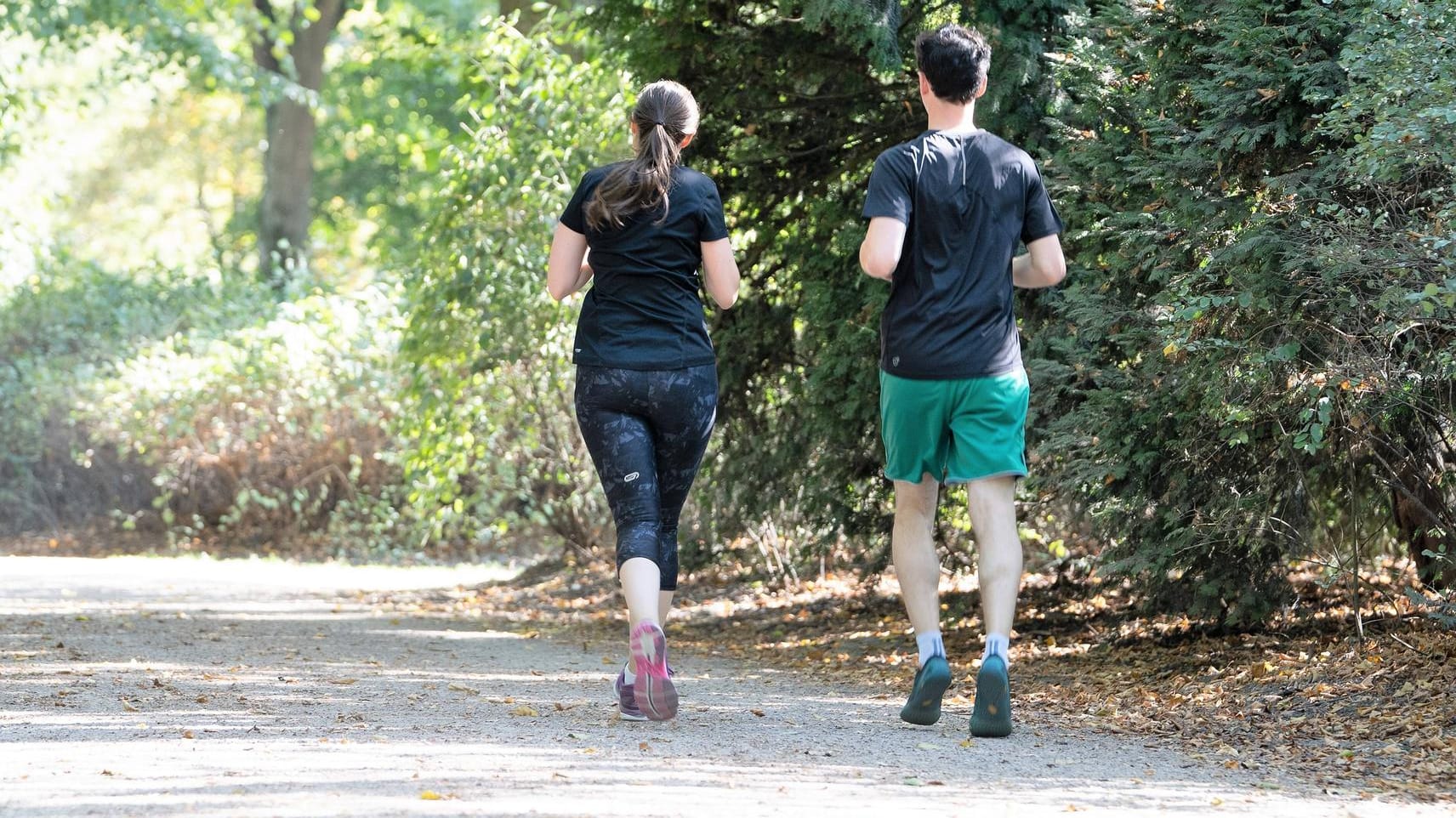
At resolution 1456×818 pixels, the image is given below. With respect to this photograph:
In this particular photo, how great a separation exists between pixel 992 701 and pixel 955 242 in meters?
1.33

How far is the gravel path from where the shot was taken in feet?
11.5

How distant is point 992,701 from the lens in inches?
173

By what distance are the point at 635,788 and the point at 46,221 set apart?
29.3 metres

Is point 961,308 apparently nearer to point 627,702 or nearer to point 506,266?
point 627,702

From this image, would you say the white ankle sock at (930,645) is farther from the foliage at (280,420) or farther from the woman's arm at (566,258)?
the foliage at (280,420)

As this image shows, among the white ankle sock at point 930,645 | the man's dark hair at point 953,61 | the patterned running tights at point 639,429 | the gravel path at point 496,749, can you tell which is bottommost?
the gravel path at point 496,749

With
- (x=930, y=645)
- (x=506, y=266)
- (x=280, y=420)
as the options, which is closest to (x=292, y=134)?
(x=280, y=420)

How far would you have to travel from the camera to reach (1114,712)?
506cm

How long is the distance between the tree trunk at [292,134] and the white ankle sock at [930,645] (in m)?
17.5

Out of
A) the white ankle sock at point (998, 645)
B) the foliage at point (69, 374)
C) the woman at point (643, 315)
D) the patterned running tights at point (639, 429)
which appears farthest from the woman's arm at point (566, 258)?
the foliage at point (69, 374)

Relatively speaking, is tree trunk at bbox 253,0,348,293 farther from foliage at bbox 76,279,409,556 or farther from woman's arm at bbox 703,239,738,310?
woman's arm at bbox 703,239,738,310

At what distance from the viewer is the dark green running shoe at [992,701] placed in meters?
4.37

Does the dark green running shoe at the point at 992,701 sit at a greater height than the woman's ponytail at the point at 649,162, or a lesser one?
lesser

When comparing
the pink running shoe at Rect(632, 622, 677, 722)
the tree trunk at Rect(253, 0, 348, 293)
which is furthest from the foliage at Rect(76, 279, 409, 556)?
the pink running shoe at Rect(632, 622, 677, 722)
